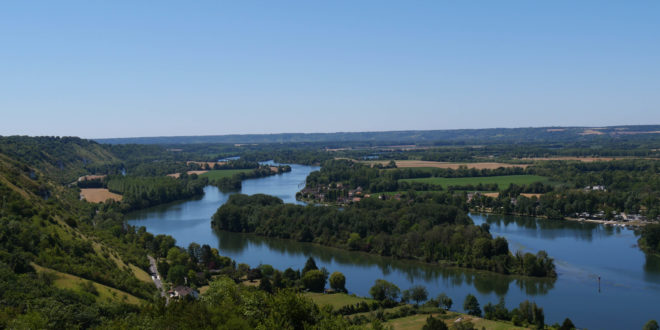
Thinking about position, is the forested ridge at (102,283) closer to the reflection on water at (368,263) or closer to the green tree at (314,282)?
the green tree at (314,282)

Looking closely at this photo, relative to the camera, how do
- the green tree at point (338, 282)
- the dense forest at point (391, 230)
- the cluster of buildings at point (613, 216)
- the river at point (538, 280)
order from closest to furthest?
the river at point (538, 280), the green tree at point (338, 282), the dense forest at point (391, 230), the cluster of buildings at point (613, 216)

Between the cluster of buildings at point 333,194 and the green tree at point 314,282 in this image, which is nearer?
the green tree at point 314,282

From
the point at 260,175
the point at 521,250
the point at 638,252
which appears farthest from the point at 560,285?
the point at 260,175

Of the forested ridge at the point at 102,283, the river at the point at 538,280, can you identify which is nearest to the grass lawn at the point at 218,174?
the river at the point at 538,280

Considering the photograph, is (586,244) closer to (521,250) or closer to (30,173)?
(521,250)

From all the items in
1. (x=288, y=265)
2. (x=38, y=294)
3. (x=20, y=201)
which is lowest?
(x=288, y=265)

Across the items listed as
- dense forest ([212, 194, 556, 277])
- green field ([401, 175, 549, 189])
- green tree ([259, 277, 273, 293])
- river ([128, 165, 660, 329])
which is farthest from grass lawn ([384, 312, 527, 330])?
green field ([401, 175, 549, 189])

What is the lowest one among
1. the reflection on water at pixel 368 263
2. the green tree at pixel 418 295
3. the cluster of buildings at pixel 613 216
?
the reflection on water at pixel 368 263

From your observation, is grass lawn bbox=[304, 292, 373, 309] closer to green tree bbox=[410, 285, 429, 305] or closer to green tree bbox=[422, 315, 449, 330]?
green tree bbox=[410, 285, 429, 305]
